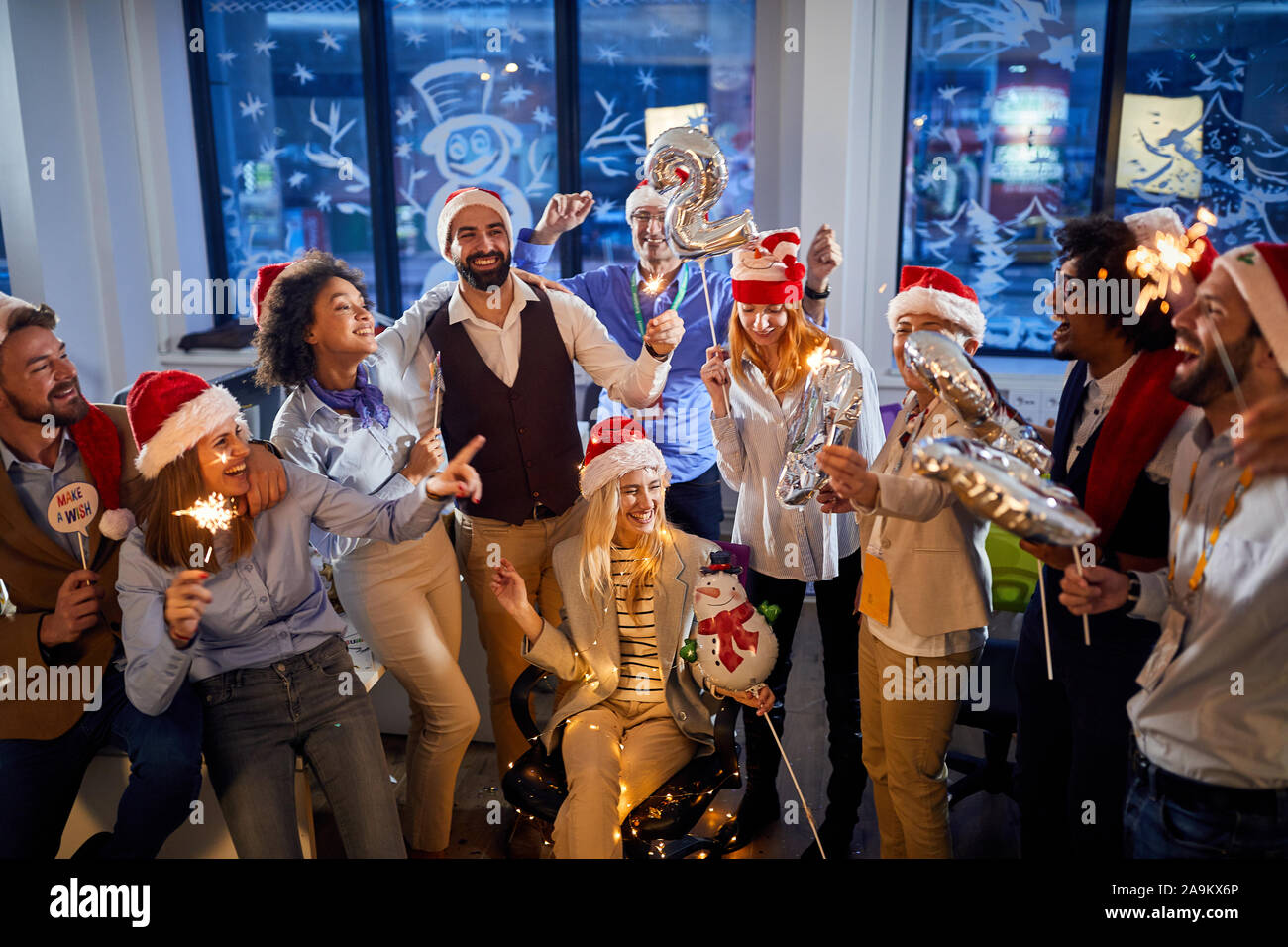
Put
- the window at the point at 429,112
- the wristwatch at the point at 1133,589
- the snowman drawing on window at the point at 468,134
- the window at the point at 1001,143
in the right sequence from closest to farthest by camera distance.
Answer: the wristwatch at the point at 1133,589 < the window at the point at 1001,143 < the window at the point at 429,112 < the snowman drawing on window at the point at 468,134

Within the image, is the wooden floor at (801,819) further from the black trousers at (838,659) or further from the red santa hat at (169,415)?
the red santa hat at (169,415)

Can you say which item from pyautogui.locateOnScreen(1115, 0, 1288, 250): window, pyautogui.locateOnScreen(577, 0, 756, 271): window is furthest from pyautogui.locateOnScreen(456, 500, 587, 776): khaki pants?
pyautogui.locateOnScreen(1115, 0, 1288, 250): window

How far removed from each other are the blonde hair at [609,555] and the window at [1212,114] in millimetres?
3320

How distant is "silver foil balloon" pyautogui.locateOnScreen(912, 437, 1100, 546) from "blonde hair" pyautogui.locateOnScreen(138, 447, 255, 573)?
154cm

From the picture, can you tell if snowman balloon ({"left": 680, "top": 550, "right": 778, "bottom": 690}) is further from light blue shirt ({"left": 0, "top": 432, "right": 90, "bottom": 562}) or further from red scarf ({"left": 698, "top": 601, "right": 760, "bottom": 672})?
light blue shirt ({"left": 0, "top": 432, "right": 90, "bottom": 562})

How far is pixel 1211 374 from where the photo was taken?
1639mm

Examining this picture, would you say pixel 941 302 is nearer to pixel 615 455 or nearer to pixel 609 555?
pixel 615 455

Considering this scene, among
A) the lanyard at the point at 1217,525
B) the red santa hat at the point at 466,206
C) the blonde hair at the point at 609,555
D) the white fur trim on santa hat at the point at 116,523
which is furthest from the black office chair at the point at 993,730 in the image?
the white fur trim on santa hat at the point at 116,523

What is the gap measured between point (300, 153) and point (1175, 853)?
522cm

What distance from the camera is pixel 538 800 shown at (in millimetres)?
2379

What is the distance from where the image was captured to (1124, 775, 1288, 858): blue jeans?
5.35 ft

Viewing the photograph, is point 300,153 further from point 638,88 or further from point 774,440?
point 774,440

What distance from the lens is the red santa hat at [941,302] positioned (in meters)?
2.19
